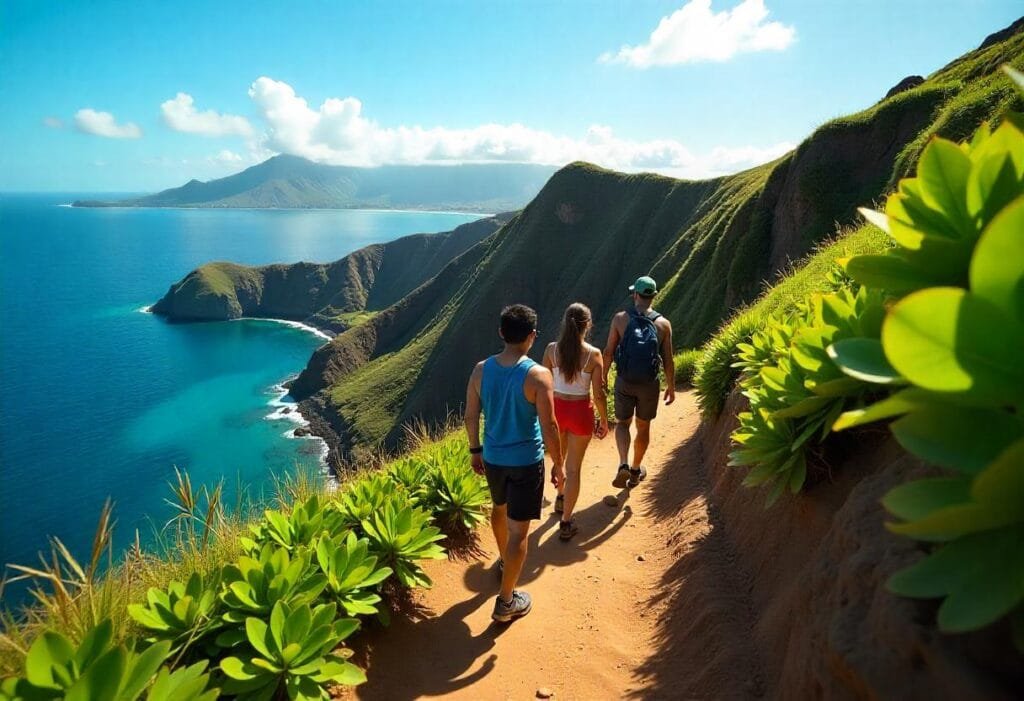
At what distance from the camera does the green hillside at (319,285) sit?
Result: 149m

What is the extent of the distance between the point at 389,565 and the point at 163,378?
115 meters

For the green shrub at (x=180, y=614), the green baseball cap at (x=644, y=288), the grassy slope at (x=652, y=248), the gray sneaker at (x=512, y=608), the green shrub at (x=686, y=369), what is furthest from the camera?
the grassy slope at (x=652, y=248)

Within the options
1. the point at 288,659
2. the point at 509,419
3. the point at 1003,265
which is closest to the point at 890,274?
the point at 1003,265

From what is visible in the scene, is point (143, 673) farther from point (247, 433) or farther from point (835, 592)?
point (247, 433)

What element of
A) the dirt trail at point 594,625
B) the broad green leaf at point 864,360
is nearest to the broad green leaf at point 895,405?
the broad green leaf at point 864,360

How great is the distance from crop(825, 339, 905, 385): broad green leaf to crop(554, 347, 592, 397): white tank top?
3645 mm

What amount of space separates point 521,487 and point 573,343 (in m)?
Result: 1.68

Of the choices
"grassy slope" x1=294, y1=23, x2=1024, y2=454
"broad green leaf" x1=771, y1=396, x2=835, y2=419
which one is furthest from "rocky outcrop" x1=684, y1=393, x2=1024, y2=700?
"grassy slope" x1=294, y1=23, x2=1024, y2=454

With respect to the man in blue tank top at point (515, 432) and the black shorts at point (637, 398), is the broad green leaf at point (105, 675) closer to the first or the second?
the man in blue tank top at point (515, 432)

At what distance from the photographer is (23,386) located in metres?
98.1

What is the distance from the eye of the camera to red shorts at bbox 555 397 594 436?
5438mm

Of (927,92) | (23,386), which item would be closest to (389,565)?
(927,92)

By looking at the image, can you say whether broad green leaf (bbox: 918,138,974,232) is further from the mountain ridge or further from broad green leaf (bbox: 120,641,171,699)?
the mountain ridge

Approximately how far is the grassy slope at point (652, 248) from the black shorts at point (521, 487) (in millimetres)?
4807
